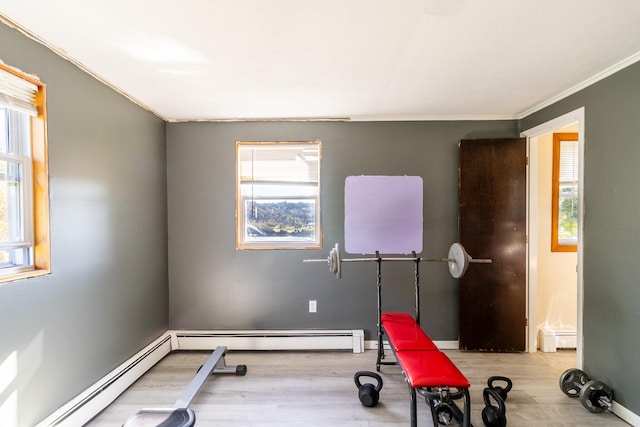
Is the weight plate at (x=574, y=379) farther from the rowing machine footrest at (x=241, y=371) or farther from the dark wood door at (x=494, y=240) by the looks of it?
the rowing machine footrest at (x=241, y=371)

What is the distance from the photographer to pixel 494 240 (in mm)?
2812

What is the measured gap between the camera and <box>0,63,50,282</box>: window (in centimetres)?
152

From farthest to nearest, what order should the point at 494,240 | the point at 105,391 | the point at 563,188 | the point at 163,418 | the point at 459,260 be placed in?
the point at 563,188, the point at 494,240, the point at 459,260, the point at 105,391, the point at 163,418

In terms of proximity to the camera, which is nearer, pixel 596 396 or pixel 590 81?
pixel 596 396

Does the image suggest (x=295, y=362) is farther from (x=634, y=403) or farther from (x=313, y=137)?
(x=634, y=403)

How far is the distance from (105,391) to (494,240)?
3505mm

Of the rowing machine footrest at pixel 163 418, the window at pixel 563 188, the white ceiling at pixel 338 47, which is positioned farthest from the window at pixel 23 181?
the window at pixel 563 188

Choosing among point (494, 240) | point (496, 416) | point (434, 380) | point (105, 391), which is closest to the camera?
point (434, 380)

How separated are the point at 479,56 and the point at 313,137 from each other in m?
1.59

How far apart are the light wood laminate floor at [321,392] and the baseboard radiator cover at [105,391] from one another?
0.06 meters

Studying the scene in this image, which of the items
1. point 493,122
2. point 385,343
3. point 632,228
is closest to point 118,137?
point 385,343

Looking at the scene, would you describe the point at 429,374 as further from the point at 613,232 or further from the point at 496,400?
the point at 613,232

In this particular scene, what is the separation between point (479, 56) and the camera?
1.80 metres

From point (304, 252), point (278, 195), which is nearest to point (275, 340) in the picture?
point (304, 252)
